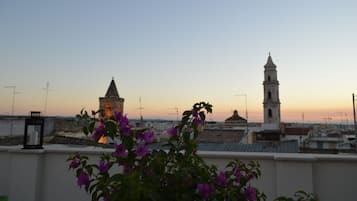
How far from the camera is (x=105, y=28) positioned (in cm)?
Answer: 846

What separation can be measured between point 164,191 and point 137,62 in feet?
43.4

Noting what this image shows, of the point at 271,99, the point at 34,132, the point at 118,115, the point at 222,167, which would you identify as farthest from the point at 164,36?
the point at 271,99

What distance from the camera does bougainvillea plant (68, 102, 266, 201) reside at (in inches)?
36.4

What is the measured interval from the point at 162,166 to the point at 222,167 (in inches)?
50.9

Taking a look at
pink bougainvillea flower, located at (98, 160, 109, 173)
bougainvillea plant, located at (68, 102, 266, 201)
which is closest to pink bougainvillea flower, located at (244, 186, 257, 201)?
bougainvillea plant, located at (68, 102, 266, 201)

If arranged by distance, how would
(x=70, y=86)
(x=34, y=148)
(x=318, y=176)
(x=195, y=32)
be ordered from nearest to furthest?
(x=318, y=176)
(x=34, y=148)
(x=195, y=32)
(x=70, y=86)

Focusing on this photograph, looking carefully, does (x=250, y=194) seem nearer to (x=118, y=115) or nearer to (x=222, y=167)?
(x=118, y=115)

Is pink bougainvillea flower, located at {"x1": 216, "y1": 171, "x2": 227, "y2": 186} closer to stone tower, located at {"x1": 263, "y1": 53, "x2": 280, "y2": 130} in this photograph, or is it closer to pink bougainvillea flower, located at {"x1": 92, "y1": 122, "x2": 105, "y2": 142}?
pink bougainvillea flower, located at {"x1": 92, "y1": 122, "x2": 105, "y2": 142}

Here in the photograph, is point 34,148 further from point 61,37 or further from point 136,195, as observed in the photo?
point 61,37

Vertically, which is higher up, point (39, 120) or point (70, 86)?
point (70, 86)

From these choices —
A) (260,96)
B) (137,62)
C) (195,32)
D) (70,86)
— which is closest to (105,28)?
(195,32)

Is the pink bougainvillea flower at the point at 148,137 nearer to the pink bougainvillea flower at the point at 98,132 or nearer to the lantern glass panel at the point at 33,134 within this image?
the pink bougainvillea flower at the point at 98,132

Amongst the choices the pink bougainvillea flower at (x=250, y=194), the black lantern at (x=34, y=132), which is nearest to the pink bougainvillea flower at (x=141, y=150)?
the pink bougainvillea flower at (x=250, y=194)

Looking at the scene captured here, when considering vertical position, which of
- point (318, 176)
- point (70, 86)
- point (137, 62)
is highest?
point (137, 62)
